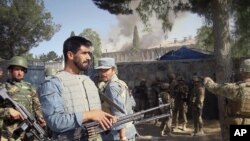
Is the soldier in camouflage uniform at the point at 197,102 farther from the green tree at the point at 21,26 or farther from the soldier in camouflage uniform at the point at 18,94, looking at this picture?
the green tree at the point at 21,26

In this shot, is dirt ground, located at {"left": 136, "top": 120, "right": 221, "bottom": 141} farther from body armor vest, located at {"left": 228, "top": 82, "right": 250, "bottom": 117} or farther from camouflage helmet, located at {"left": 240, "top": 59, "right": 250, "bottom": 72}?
camouflage helmet, located at {"left": 240, "top": 59, "right": 250, "bottom": 72}

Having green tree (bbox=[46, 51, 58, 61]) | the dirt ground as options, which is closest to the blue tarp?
the dirt ground

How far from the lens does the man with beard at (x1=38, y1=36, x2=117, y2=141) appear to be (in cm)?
270

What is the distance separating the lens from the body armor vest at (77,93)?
2838 mm

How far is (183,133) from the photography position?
10.8 meters

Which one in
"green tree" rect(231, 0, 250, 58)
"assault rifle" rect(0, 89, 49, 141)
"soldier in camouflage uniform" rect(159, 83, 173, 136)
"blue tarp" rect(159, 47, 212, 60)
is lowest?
"soldier in camouflage uniform" rect(159, 83, 173, 136)

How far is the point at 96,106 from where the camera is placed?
3055mm

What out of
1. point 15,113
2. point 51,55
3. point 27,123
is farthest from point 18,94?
point 51,55

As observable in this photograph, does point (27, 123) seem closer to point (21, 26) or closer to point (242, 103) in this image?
point (242, 103)

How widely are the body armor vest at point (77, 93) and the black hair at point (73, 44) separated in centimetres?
16

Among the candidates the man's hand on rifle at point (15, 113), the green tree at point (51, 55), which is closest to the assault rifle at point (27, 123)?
the man's hand on rifle at point (15, 113)

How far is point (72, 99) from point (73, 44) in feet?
1.32

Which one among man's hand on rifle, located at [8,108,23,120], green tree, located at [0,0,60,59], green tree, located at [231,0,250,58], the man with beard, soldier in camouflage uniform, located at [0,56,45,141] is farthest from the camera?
green tree, located at [0,0,60,59]

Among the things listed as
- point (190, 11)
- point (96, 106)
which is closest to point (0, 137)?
point (96, 106)
